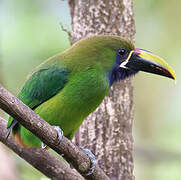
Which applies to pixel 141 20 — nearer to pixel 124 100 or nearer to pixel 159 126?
pixel 159 126

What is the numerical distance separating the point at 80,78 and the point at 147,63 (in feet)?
1.90

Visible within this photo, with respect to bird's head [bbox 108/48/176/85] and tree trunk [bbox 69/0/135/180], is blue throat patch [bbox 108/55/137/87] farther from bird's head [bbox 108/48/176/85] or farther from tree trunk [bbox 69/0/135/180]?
tree trunk [bbox 69/0/135/180]

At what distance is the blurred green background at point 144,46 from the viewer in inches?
250

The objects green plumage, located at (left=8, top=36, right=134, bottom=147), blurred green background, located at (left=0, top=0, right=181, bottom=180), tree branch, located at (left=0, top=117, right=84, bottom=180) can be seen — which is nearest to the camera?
green plumage, located at (left=8, top=36, right=134, bottom=147)

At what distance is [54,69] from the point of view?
11.8 ft

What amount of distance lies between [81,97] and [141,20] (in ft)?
14.2

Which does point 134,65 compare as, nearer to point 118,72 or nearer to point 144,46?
point 118,72

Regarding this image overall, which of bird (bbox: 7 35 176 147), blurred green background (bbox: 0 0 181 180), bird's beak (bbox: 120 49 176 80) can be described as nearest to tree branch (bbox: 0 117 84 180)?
bird (bbox: 7 35 176 147)

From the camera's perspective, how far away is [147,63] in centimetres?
357

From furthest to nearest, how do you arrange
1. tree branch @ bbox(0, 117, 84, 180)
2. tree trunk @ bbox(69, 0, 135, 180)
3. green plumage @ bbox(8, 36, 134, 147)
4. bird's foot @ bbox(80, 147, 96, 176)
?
tree trunk @ bbox(69, 0, 135, 180), tree branch @ bbox(0, 117, 84, 180), green plumage @ bbox(8, 36, 134, 147), bird's foot @ bbox(80, 147, 96, 176)

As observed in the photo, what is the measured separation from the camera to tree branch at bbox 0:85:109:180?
2.51 meters

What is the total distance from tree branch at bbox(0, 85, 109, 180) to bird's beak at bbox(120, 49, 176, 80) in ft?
2.93

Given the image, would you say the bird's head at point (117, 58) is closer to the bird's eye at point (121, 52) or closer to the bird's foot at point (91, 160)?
the bird's eye at point (121, 52)

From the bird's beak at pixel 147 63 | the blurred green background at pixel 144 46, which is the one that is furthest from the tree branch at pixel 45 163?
the blurred green background at pixel 144 46
